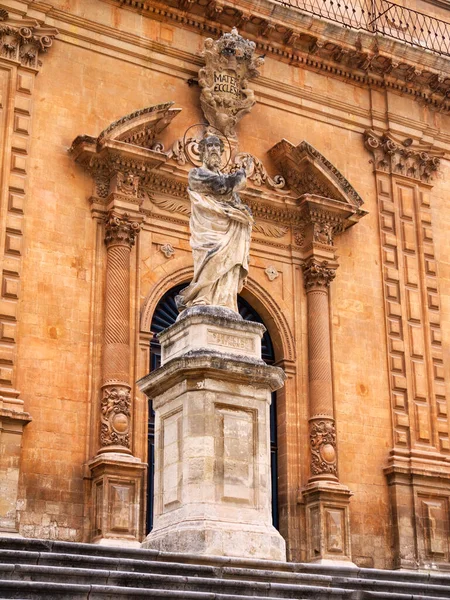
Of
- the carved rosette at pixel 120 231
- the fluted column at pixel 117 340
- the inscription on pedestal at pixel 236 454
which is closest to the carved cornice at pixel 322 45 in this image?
the carved rosette at pixel 120 231

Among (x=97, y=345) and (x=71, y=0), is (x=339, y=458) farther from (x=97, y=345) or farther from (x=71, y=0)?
(x=71, y=0)

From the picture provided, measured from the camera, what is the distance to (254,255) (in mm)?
17250

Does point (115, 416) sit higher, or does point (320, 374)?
point (320, 374)

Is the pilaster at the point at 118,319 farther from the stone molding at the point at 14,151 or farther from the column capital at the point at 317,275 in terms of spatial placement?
the column capital at the point at 317,275

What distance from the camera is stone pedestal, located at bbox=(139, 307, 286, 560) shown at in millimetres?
10102

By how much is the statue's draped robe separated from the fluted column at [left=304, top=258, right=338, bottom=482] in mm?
5573

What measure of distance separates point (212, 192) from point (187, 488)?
3.21m

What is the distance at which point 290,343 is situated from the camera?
17.0m

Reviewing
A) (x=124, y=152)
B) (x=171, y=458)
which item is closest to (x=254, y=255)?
(x=124, y=152)

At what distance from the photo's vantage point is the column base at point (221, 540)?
9859 mm

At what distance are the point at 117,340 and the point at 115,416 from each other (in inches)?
43.5

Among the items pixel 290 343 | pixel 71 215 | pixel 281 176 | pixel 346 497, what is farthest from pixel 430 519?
pixel 71 215

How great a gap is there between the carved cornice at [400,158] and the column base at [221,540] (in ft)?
32.9

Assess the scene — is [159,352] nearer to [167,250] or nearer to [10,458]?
[167,250]
